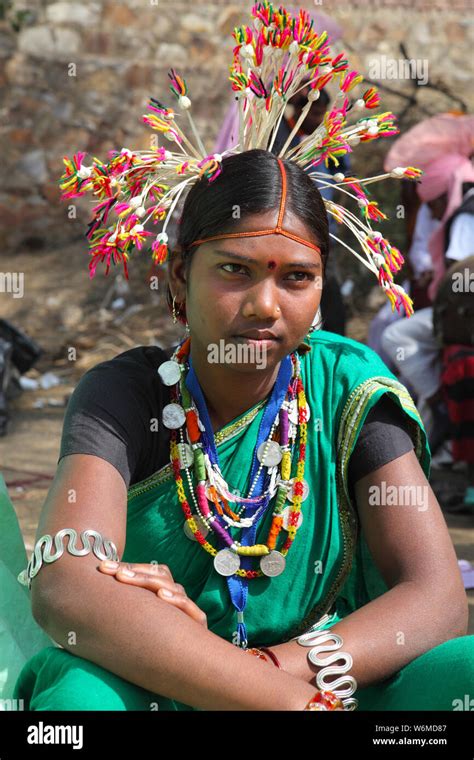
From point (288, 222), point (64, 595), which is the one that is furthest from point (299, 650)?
point (288, 222)

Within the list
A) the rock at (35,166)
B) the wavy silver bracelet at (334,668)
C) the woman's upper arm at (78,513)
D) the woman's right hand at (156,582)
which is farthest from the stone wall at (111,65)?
the wavy silver bracelet at (334,668)

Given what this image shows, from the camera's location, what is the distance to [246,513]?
Answer: 8.24ft

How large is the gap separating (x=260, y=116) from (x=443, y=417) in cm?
398

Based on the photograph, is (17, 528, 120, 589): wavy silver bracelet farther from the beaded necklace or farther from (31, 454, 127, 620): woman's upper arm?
the beaded necklace

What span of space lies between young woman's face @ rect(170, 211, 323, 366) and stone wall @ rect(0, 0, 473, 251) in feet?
24.9

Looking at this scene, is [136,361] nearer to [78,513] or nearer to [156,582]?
[78,513]

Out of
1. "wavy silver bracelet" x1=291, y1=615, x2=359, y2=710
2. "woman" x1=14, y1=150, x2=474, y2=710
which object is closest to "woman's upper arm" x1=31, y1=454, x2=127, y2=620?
"woman" x1=14, y1=150, x2=474, y2=710

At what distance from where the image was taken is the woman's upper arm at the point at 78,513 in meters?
2.20

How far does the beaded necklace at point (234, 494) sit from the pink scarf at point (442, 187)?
4.25m

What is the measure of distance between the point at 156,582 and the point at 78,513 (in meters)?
0.22

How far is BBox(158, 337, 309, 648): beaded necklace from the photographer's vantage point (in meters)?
2.47

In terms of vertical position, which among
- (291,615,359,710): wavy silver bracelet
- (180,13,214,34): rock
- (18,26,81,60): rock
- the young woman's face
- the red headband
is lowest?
(291,615,359,710): wavy silver bracelet
